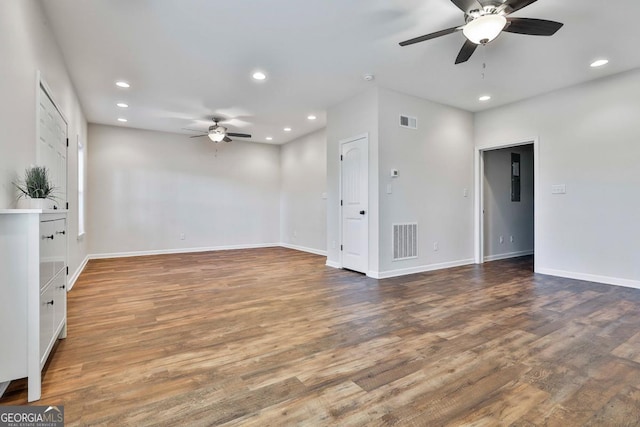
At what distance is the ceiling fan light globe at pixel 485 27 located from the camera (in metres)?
2.37

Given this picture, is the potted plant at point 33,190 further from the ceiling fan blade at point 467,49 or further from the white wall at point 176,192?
the white wall at point 176,192

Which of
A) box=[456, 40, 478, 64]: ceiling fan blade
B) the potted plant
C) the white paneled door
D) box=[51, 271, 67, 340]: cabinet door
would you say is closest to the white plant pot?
the potted plant

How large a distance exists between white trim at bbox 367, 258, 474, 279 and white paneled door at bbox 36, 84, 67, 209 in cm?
384

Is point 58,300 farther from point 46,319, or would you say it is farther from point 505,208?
point 505,208

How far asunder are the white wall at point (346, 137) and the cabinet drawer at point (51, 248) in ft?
11.3

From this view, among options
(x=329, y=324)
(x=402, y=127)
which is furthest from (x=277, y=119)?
(x=329, y=324)

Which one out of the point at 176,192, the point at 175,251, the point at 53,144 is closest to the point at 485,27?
the point at 53,144

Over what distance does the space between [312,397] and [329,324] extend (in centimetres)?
106

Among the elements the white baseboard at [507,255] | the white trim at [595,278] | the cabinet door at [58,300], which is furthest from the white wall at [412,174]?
the cabinet door at [58,300]

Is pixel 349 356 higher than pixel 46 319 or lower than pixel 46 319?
lower

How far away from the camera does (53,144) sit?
3.16 m

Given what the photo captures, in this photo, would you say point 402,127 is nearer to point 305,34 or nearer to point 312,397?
point 305,34

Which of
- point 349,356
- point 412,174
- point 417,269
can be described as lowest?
point 349,356

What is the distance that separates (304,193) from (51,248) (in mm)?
5645
